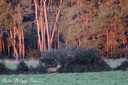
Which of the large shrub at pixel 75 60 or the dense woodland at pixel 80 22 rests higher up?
the dense woodland at pixel 80 22

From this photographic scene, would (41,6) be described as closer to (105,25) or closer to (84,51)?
(105,25)

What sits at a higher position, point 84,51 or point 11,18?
point 11,18

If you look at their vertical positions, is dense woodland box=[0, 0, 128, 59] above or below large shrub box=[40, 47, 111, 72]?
above

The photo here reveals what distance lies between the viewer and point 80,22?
3659 cm

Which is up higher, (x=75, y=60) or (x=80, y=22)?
(x=80, y=22)

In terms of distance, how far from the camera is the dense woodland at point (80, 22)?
1351 inches

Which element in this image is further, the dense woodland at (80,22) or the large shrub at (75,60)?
the dense woodland at (80,22)

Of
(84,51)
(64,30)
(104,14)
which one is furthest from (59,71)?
(64,30)

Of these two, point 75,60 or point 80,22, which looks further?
point 80,22

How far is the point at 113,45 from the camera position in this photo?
34875mm

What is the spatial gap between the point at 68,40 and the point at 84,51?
18878 millimetres

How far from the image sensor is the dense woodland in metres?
34.3

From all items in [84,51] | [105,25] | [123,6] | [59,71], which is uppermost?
[123,6]

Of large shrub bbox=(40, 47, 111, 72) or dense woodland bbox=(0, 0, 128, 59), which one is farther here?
dense woodland bbox=(0, 0, 128, 59)
